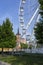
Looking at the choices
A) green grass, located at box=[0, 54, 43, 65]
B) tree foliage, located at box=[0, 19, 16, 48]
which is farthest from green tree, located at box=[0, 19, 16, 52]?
green grass, located at box=[0, 54, 43, 65]

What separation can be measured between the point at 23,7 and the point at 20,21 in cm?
867

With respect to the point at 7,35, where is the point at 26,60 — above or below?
below

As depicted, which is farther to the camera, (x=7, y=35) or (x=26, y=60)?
(x=7, y=35)

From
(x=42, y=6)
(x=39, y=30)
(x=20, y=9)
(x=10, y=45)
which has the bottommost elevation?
(x=10, y=45)

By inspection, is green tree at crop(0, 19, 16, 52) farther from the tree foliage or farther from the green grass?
the green grass

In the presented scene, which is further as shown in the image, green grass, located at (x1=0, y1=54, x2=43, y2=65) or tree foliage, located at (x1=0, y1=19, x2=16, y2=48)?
tree foliage, located at (x1=0, y1=19, x2=16, y2=48)

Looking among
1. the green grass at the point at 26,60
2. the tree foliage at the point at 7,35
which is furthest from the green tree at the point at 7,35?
the green grass at the point at 26,60

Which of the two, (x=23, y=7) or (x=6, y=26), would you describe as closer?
(x=6, y=26)

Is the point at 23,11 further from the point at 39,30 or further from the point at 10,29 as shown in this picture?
the point at 39,30

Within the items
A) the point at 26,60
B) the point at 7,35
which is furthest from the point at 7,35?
the point at 26,60

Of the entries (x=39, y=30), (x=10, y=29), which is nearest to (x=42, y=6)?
(x=39, y=30)

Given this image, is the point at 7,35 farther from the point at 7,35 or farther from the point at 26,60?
the point at 26,60

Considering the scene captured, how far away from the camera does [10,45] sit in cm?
5688

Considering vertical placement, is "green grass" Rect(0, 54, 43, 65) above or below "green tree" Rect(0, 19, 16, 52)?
below
